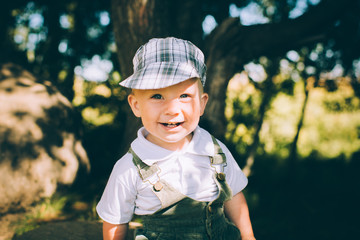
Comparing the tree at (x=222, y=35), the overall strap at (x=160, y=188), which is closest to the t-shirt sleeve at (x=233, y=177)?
the overall strap at (x=160, y=188)

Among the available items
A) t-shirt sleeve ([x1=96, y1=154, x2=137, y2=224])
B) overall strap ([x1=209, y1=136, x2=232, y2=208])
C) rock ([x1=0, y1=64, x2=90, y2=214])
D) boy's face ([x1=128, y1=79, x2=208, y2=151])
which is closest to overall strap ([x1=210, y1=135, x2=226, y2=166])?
overall strap ([x1=209, y1=136, x2=232, y2=208])

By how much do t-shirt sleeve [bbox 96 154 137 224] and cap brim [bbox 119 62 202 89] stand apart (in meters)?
0.47

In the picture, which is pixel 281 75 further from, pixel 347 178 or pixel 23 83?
pixel 23 83

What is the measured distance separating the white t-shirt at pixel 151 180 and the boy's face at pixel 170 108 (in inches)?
4.9

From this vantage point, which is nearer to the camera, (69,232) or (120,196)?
(120,196)

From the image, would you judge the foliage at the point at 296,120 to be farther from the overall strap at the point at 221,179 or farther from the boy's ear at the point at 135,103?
the boy's ear at the point at 135,103

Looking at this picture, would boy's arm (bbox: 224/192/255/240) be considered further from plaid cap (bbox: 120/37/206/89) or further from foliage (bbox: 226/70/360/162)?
foliage (bbox: 226/70/360/162)

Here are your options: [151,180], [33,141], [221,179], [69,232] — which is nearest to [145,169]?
[151,180]

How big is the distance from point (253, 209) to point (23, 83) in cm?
300

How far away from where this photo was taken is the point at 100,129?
454 centimetres

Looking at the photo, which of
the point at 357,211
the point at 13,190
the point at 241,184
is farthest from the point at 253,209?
the point at 13,190

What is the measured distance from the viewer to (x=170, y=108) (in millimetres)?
1534

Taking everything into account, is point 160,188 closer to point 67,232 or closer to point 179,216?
point 179,216

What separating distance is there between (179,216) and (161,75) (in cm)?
77
